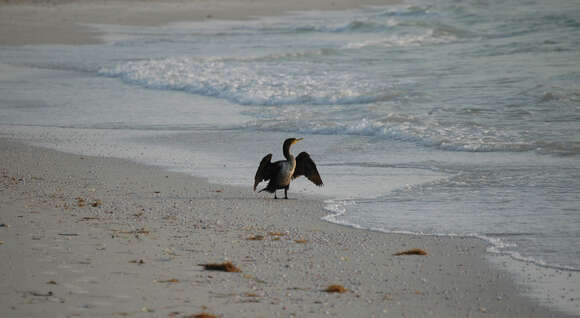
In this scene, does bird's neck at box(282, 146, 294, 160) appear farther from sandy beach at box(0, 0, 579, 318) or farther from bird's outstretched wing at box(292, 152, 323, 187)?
sandy beach at box(0, 0, 579, 318)

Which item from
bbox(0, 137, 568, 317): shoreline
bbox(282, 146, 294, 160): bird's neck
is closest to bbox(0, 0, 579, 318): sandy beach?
bbox(0, 137, 568, 317): shoreline

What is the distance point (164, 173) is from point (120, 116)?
5.14 m

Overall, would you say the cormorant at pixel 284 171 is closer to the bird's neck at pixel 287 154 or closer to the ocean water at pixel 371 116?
the bird's neck at pixel 287 154

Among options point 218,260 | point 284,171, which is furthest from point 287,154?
point 218,260

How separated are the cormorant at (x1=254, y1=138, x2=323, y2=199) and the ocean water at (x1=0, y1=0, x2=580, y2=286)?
308 mm

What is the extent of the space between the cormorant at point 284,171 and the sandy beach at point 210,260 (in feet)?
0.66

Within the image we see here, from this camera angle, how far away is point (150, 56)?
2522 centimetres

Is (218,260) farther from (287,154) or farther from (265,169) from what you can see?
(287,154)

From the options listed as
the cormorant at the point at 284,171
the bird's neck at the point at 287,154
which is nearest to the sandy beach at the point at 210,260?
the cormorant at the point at 284,171

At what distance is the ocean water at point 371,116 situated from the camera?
7.73 metres

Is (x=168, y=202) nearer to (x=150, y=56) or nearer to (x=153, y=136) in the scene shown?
(x=153, y=136)

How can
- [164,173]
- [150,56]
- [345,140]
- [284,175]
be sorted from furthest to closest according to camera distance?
[150,56] < [345,140] < [164,173] < [284,175]

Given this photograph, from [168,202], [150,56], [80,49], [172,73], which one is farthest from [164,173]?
[80,49]

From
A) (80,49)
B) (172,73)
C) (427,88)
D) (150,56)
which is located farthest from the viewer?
(80,49)
